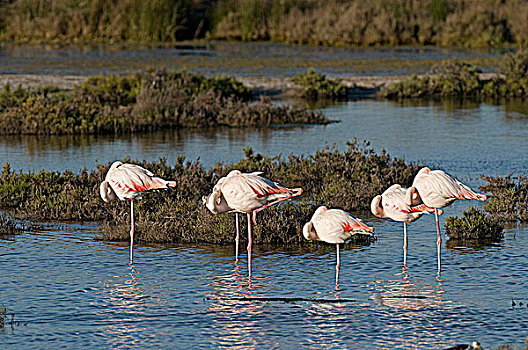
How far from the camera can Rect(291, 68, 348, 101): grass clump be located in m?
29.1

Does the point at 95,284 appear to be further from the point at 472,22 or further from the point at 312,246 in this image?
the point at 472,22

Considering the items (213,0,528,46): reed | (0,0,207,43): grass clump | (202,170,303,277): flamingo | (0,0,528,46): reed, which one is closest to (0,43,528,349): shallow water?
(202,170,303,277): flamingo

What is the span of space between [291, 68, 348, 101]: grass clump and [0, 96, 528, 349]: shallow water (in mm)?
15635

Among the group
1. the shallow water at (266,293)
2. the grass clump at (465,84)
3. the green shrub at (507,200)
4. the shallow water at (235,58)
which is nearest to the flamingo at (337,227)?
the shallow water at (266,293)

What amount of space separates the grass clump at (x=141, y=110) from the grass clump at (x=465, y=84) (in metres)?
6.64

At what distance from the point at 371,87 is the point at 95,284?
22.7 m

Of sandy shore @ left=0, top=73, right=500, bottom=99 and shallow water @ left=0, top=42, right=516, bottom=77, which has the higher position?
shallow water @ left=0, top=42, right=516, bottom=77

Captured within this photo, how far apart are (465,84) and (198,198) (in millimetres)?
18831

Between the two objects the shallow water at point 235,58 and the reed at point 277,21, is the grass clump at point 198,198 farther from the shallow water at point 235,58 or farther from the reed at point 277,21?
the reed at point 277,21

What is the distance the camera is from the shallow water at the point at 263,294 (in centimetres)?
796

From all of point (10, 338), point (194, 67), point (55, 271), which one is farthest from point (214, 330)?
point (194, 67)

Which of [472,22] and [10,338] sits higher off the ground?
[472,22]

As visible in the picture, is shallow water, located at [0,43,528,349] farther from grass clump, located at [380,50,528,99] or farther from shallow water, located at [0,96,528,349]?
grass clump, located at [380,50,528,99]

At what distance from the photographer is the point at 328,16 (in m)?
Answer: 50.1
